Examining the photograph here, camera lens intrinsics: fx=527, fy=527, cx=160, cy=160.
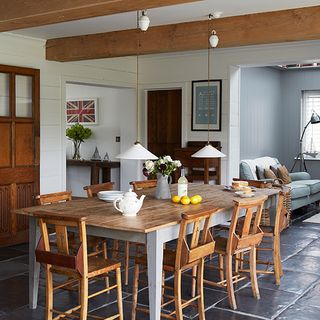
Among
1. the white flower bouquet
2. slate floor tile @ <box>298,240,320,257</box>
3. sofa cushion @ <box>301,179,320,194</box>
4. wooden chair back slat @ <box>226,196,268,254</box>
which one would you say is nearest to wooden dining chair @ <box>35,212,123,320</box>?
wooden chair back slat @ <box>226,196,268,254</box>

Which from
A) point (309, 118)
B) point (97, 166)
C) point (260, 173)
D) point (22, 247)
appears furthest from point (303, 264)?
point (309, 118)

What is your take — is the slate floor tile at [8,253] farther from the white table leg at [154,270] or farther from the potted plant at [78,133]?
the potted plant at [78,133]

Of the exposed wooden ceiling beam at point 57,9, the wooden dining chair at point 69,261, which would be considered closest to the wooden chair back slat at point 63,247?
the wooden dining chair at point 69,261

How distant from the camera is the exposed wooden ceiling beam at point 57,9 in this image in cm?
360

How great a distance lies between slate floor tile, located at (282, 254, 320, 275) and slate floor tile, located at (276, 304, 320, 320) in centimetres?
108

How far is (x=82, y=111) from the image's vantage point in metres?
9.99

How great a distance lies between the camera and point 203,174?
752 cm

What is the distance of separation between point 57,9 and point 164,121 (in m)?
4.72

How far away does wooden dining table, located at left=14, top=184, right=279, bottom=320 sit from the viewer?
340 cm

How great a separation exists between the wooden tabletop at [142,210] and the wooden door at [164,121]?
11.0 ft

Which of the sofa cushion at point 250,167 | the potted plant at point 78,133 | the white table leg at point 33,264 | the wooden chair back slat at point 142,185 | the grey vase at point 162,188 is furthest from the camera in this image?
the potted plant at point 78,133

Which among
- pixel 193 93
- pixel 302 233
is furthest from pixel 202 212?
pixel 193 93

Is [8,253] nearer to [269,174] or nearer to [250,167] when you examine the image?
[250,167]

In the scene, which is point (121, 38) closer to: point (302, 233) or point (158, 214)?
point (158, 214)
